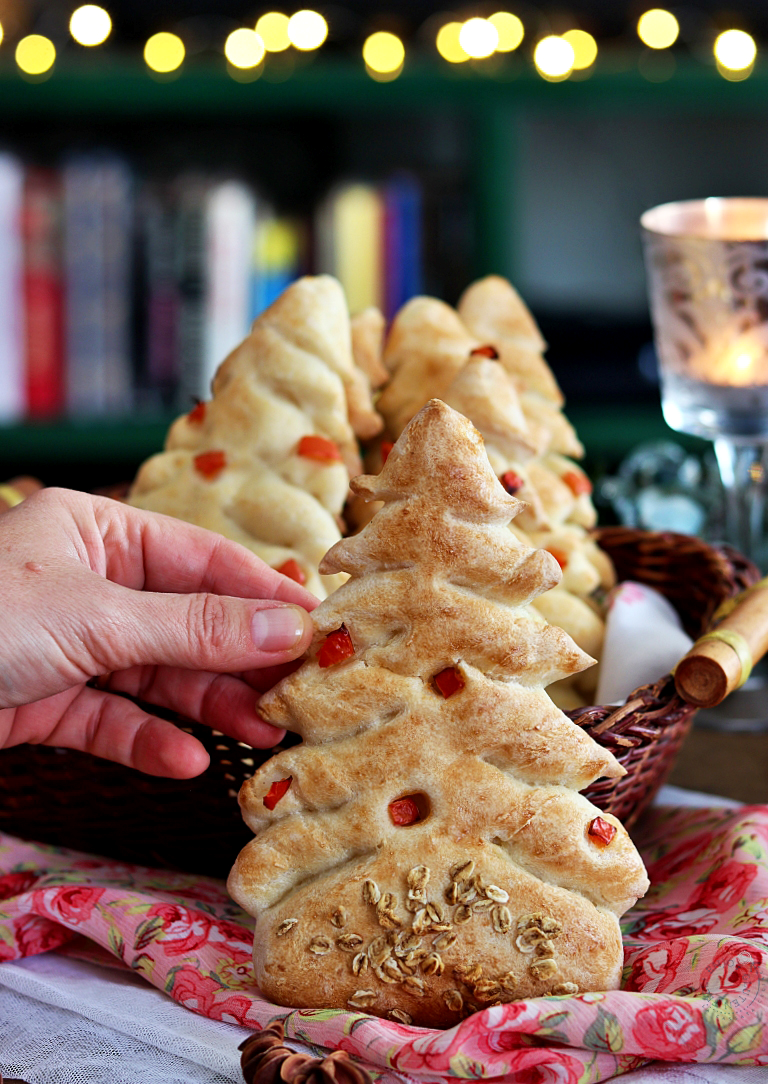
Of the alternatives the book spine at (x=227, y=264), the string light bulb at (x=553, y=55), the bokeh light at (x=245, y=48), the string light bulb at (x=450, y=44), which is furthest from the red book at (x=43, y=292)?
the string light bulb at (x=553, y=55)

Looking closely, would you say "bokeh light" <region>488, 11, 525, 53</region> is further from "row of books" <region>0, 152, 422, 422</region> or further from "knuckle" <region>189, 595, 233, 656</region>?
"knuckle" <region>189, 595, 233, 656</region>

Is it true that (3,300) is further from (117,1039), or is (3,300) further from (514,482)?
(117,1039)

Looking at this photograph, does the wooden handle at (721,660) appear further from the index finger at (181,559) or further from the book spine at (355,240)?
the book spine at (355,240)

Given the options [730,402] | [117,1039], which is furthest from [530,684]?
[730,402]

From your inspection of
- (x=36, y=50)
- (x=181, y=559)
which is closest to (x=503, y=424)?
(x=181, y=559)

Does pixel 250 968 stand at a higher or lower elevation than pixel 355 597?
lower

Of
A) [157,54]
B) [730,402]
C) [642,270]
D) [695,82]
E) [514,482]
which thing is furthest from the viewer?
[642,270]
